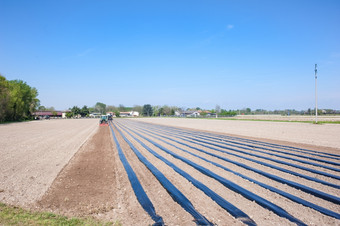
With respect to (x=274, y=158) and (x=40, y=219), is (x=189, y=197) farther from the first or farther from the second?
(x=274, y=158)

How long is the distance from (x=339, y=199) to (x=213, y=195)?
294cm

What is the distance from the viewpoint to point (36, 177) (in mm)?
6859

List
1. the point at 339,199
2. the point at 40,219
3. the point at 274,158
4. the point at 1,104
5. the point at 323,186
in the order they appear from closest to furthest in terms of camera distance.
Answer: the point at 40,219
the point at 339,199
the point at 323,186
the point at 274,158
the point at 1,104

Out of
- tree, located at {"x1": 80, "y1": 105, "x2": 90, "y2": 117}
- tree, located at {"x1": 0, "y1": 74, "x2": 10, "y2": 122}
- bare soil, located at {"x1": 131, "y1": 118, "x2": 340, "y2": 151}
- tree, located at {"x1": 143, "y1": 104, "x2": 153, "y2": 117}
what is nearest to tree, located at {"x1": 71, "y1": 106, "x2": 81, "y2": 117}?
tree, located at {"x1": 80, "y1": 105, "x2": 90, "y2": 117}

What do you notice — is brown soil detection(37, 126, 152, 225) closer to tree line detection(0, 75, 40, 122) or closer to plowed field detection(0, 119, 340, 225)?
plowed field detection(0, 119, 340, 225)

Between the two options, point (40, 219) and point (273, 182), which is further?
point (273, 182)

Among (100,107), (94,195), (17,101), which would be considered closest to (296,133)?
(94,195)

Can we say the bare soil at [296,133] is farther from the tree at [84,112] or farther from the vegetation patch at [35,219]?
the tree at [84,112]

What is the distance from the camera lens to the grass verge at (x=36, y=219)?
3.93 meters

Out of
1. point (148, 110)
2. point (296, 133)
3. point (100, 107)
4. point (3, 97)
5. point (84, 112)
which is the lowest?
point (296, 133)

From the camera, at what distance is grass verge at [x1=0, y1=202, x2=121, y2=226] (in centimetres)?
393

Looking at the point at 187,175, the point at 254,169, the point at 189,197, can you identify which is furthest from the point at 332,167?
the point at 189,197

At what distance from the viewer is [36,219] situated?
13.4 ft

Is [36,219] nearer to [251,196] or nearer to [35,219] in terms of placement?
[35,219]
